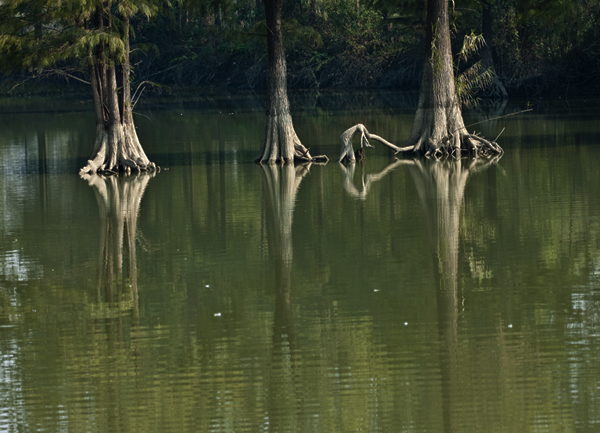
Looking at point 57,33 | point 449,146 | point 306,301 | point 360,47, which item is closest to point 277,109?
point 449,146

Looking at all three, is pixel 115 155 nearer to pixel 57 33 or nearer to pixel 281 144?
pixel 57 33

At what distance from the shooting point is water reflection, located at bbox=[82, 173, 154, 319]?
1133cm

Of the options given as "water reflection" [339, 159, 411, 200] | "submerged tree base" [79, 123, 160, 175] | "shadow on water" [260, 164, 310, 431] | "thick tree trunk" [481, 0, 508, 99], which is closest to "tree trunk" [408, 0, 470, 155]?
"water reflection" [339, 159, 411, 200]

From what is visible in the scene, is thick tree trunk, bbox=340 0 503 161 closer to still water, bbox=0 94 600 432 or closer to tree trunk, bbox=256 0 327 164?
tree trunk, bbox=256 0 327 164

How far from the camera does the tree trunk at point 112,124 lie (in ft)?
78.9

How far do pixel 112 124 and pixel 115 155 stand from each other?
2.97ft

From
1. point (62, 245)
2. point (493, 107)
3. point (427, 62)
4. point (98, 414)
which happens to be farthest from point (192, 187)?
point (493, 107)

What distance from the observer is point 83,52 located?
2319cm

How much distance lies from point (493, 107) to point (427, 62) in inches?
793

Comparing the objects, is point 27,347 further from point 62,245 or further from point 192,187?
point 192,187

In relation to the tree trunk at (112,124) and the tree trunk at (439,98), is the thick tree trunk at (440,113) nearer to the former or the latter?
the tree trunk at (439,98)

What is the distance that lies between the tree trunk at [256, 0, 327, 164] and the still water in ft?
7.59

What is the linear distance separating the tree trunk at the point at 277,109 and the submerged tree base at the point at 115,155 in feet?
11.5

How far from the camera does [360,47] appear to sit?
64688 millimetres
